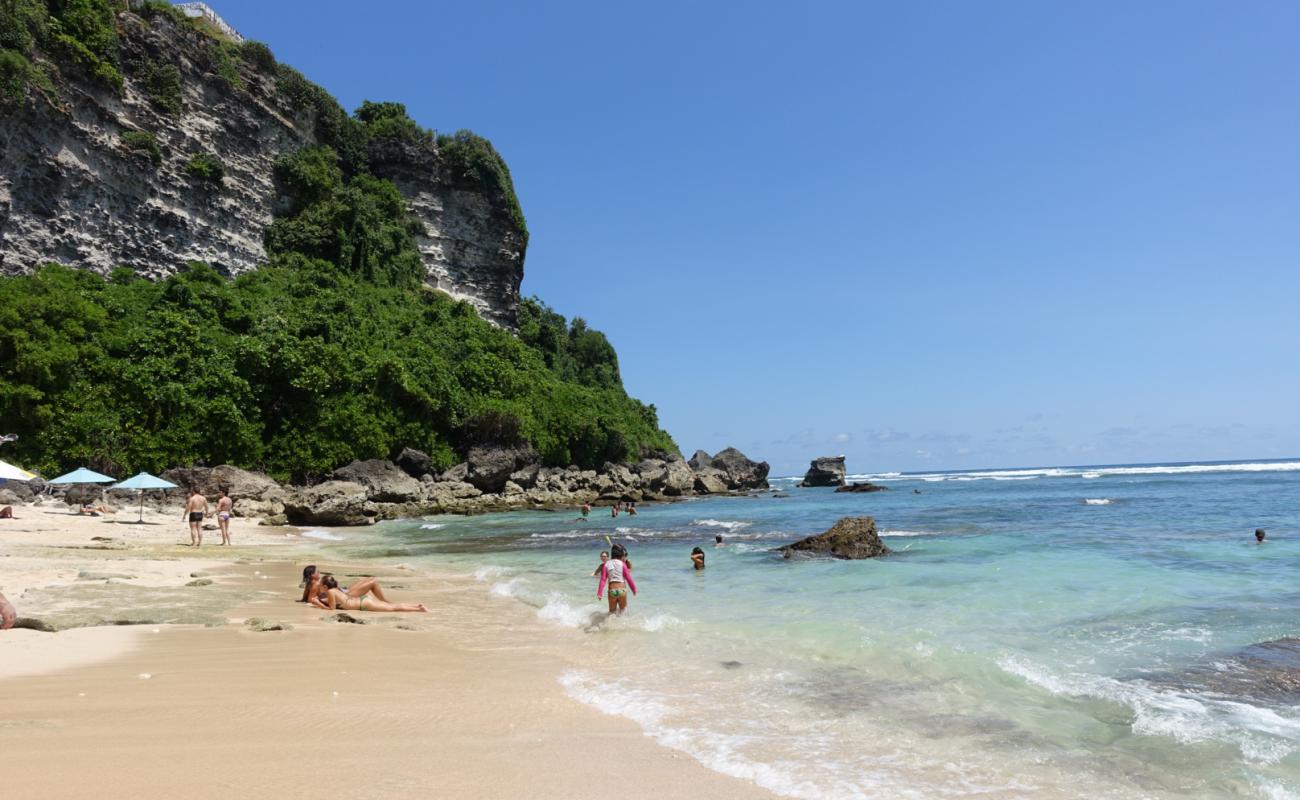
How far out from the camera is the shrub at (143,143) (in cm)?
3559

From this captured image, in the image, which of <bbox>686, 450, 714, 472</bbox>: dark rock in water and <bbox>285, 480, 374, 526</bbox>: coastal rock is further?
<bbox>686, 450, 714, 472</bbox>: dark rock in water

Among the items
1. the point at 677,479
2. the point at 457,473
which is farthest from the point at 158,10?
the point at 677,479

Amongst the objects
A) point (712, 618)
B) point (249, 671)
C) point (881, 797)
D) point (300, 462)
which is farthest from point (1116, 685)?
point (300, 462)

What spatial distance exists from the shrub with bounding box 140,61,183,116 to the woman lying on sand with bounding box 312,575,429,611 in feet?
133

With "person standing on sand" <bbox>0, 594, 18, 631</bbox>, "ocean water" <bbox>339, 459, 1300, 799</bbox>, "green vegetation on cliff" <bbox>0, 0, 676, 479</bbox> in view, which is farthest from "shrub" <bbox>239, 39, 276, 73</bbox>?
"person standing on sand" <bbox>0, 594, 18, 631</bbox>

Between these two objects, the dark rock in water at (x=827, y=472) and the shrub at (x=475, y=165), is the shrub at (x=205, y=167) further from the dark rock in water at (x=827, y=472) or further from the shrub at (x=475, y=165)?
the dark rock in water at (x=827, y=472)

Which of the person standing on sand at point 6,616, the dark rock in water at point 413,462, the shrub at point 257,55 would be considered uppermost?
the shrub at point 257,55

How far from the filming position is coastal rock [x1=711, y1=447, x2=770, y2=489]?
2554 inches

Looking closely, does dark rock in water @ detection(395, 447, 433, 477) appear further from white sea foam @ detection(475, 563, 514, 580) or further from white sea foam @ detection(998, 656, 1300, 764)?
white sea foam @ detection(998, 656, 1300, 764)

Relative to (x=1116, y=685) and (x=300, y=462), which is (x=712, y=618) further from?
(x=300, y=462)

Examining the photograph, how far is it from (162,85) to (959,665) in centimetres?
4827

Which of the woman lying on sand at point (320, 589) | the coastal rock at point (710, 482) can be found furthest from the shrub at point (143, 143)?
the coastal rock at point (710, 482)

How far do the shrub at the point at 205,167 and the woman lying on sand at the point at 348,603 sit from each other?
3891 centimetres

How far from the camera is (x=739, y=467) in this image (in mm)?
66312
